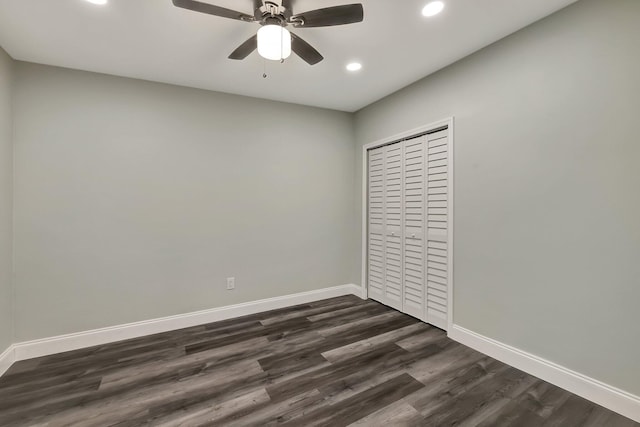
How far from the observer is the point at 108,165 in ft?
8.60

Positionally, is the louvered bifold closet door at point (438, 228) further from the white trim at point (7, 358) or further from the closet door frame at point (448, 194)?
the white trim at point (7, 358)

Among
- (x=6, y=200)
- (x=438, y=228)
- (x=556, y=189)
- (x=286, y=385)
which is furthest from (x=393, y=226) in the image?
(x=6, y=200)

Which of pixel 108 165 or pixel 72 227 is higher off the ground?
pixel 108 165

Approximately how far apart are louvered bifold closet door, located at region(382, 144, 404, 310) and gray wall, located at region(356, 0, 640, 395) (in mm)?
752

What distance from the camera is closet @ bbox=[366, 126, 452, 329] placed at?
2746 millimetres

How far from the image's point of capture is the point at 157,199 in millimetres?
2809

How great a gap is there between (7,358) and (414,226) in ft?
12.5

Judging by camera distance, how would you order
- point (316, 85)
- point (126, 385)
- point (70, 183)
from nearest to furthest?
point (126, 385)
point (70, 183)
point (316, 85)

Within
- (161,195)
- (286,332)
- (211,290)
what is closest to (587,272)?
(286,332)

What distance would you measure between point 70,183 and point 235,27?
2.05 metres

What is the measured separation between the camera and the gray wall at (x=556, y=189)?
165 cm

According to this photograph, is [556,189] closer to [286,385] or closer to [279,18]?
[279,18]

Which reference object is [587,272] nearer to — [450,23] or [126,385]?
[450,23]

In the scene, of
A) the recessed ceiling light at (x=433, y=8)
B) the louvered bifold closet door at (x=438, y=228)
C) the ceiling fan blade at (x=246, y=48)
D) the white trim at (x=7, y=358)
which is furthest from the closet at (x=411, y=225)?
the white trim at (x=7, y=358)
